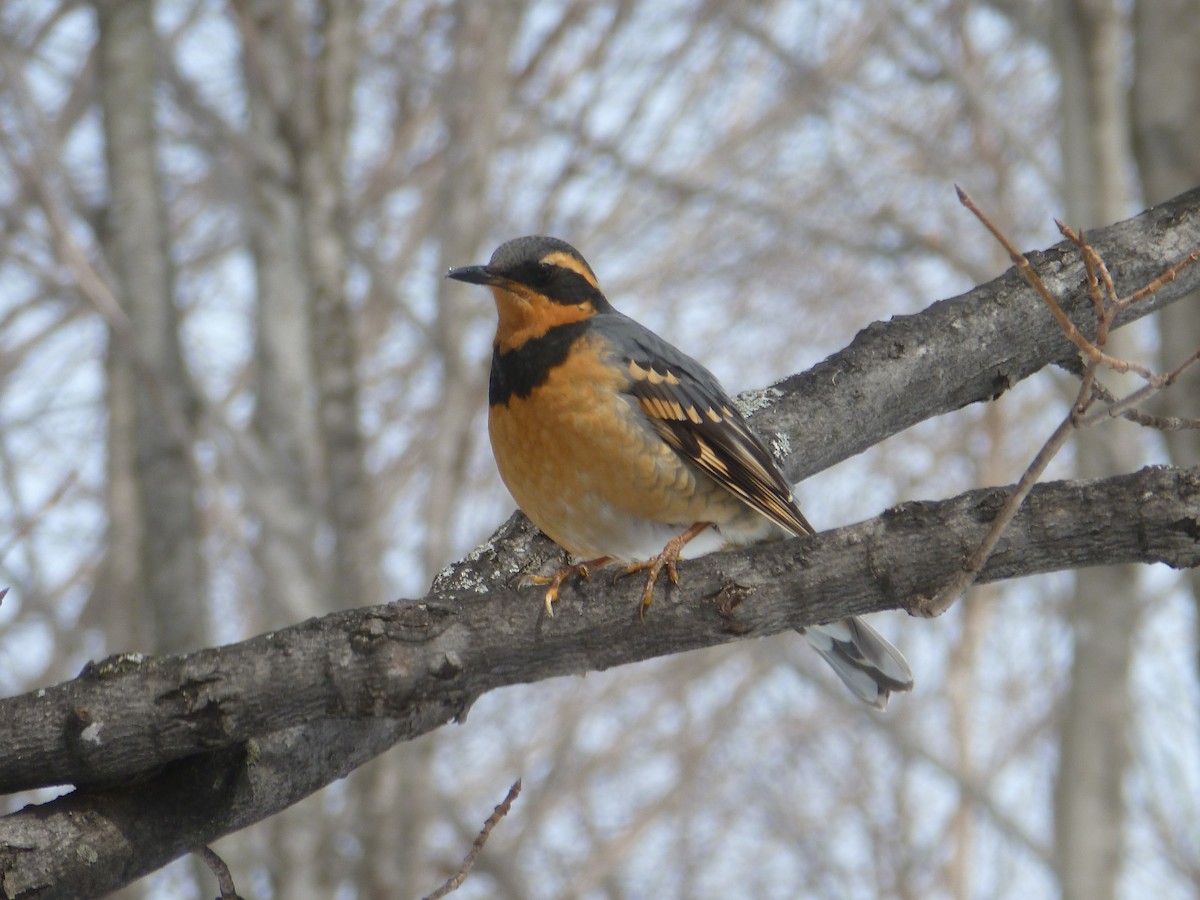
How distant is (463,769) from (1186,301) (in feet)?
34.3

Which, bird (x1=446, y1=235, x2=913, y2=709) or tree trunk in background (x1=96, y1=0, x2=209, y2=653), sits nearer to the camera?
bird (x1=446, y1=235, x2=913, y2=709)

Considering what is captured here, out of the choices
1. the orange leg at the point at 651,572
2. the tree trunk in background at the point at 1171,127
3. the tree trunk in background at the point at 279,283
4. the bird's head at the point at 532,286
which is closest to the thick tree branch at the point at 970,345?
the bird's head at the point at 532,286

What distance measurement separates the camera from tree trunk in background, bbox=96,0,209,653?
671 cm

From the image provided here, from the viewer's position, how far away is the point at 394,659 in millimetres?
2639

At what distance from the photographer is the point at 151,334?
7.12 meters

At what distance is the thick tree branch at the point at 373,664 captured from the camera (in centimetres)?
256

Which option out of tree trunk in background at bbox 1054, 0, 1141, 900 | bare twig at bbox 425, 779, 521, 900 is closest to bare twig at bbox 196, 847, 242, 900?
bare twig at bbox 425, 779, 521, 900

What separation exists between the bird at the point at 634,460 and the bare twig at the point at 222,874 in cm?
134

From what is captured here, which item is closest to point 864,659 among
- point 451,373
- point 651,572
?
point 651,572

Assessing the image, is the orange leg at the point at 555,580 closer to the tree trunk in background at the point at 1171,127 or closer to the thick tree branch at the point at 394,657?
the thick tree branch at the point at 394,657

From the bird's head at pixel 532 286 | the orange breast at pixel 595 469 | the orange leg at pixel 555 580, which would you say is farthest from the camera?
the bird's head at pixel 532 286

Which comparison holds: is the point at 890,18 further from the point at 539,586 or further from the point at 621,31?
the point at 539,586

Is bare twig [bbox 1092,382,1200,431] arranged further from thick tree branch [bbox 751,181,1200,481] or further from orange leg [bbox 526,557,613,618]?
orange leg [bbox 526,557,613,618]

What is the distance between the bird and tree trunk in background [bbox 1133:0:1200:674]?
10.8 ft
